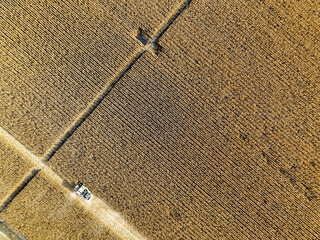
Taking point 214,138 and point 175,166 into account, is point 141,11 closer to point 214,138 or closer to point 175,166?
point 214,138

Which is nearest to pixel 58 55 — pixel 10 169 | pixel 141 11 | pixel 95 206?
pixel 141 11

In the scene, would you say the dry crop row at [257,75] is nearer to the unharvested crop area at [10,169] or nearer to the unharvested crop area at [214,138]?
the unharvested crop area at [214,138]

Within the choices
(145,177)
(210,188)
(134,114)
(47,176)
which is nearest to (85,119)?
(134,114)

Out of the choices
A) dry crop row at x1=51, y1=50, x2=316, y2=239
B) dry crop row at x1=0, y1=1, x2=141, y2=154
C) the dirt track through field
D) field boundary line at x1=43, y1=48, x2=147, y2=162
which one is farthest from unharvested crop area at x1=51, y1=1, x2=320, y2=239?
dry crop row at x1=0, y1=1, x2=141, y2=154

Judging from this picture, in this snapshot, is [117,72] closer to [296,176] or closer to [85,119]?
[85,119]

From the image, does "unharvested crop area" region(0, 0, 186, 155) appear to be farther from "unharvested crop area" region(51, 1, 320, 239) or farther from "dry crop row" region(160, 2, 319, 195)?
"dry crop row" region(160, 2, 319, 195)

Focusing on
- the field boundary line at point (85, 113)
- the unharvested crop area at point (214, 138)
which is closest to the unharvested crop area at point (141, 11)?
the unharvested crop area at point (214, 138)
